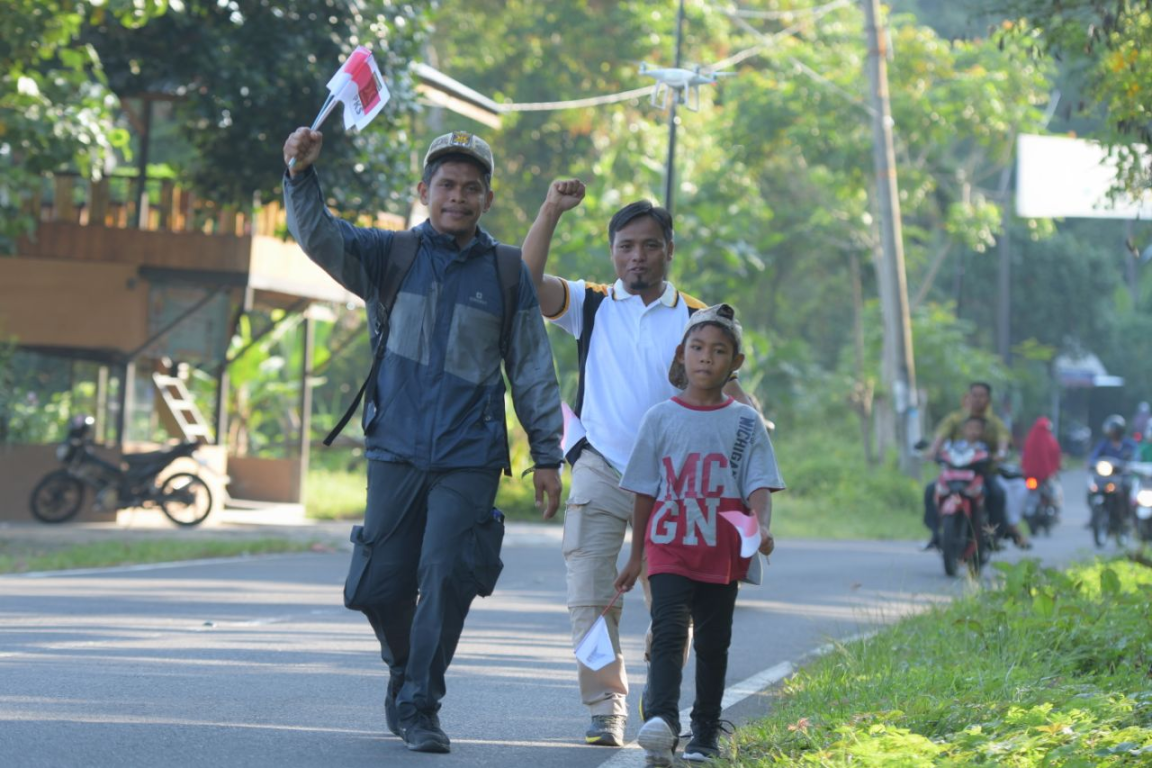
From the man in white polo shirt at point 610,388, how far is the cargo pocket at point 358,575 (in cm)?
77

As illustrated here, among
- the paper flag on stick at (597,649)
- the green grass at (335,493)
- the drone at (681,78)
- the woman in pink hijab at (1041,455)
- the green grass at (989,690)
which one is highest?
the drone at (681,78)

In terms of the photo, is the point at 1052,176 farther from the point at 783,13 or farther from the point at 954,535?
the point at 783,13

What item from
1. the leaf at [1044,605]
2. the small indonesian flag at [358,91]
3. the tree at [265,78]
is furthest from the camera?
the tree at [265,78]

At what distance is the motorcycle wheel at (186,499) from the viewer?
20109 millimetres

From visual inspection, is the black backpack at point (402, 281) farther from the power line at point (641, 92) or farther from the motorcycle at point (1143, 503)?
the motorcycle at point (1143, 503)

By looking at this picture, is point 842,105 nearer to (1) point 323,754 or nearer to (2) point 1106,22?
(2) point 1106,22

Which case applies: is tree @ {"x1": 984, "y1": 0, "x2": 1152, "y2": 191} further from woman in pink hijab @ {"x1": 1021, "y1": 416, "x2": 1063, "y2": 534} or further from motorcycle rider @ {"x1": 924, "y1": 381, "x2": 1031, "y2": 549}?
woman in pink hijab @ {"x1": 1021, "y1": 416, "x2": 1063, "y2": 534}

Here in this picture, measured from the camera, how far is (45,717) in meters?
6.27

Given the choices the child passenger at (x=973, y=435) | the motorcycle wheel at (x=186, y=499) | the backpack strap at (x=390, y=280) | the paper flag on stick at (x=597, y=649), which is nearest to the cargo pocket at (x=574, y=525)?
the paper flag on stick at (x=597, y=649)

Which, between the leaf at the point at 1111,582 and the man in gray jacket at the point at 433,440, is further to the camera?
the leaf at the point at 1111,582

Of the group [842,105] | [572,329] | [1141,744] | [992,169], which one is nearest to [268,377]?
[842,105]

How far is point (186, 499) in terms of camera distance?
20.2 metres

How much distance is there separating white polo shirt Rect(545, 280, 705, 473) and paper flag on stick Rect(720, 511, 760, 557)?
0.72m

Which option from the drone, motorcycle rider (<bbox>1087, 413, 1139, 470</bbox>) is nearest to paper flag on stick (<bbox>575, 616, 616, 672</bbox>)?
the drone
